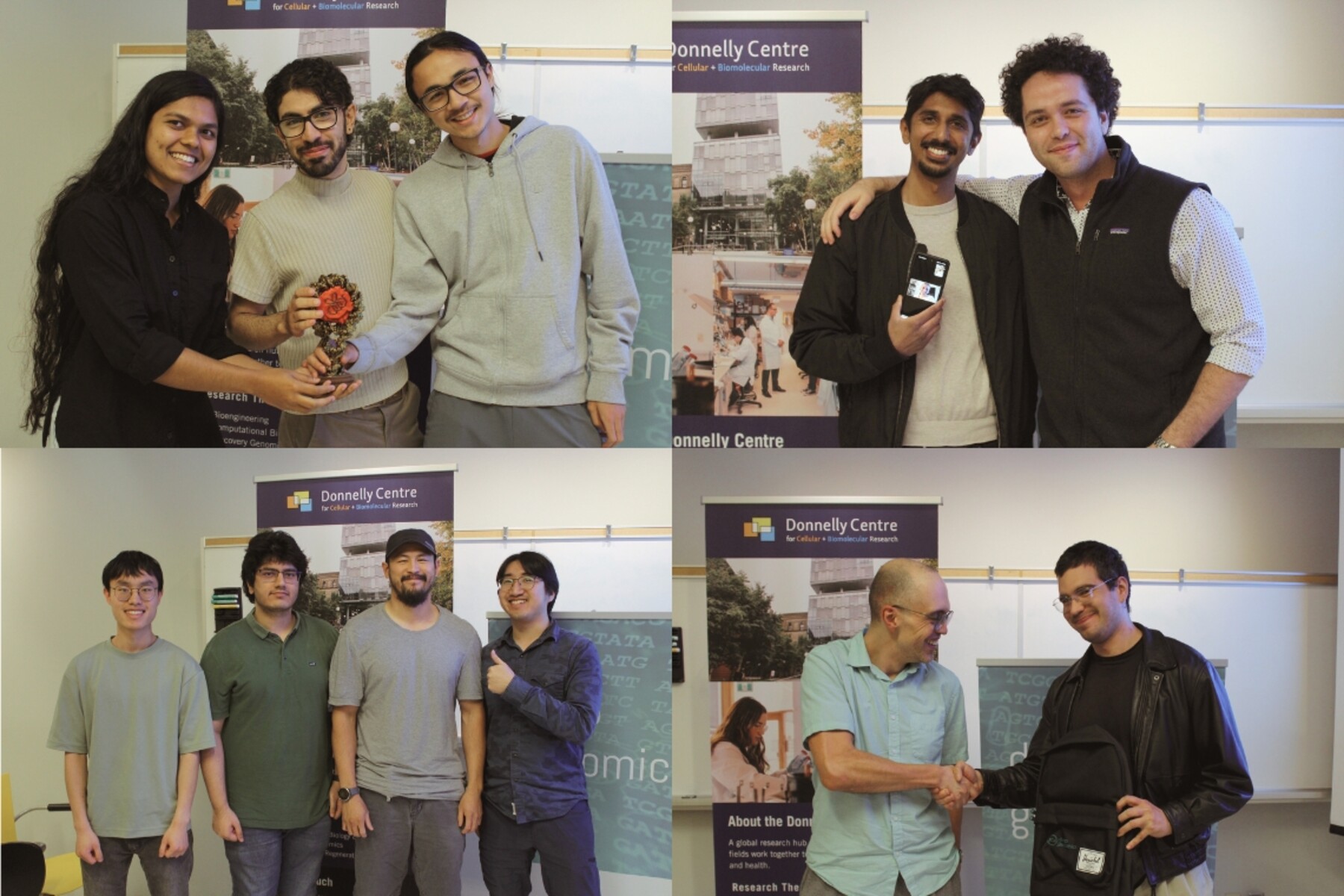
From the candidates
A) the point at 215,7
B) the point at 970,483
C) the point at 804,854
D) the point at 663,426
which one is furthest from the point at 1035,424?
the point at 215,7

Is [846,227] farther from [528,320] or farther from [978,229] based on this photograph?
[528,320]

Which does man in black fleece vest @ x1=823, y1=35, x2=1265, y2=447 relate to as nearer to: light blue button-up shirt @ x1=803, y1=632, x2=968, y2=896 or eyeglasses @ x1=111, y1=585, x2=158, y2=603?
light blue button-up shirt @ x1=803, y1=632, x2=968, y2=896

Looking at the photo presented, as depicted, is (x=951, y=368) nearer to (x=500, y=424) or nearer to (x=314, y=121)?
(x=500, y=424)

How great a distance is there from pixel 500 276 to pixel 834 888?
1.81 meters

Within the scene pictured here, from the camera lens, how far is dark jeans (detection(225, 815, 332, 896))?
2.74 metres

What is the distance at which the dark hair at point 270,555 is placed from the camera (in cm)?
279

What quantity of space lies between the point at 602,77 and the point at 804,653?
170 centimetres

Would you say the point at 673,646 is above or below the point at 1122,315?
below

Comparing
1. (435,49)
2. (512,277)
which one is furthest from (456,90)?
(512,277)

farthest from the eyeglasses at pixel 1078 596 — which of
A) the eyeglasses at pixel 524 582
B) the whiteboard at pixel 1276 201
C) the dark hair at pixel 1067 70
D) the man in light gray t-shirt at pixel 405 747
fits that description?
the man in light gray t-shirt at pixel 405 747

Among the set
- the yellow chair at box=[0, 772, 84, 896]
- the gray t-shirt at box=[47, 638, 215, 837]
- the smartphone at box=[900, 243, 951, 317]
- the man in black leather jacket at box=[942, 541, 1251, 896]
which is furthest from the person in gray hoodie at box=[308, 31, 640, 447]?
the yellow chair at box=[0, 772, 84, 896]

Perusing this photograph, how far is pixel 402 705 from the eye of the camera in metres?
2.71

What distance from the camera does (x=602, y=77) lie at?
2.85 metres

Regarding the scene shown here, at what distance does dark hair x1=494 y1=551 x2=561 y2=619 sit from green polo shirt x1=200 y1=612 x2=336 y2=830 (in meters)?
0.55
